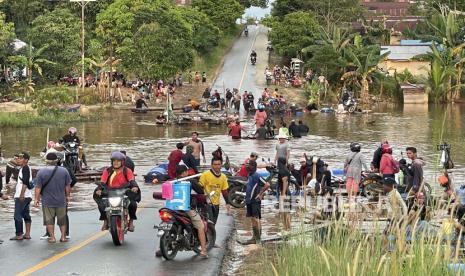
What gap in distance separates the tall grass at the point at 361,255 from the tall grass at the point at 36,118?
34120mm

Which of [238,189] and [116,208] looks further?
[238,189]

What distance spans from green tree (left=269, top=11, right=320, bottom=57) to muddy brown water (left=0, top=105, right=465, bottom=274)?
2195cm

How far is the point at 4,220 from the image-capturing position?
17438mm

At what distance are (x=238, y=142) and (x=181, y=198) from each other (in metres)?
23.2

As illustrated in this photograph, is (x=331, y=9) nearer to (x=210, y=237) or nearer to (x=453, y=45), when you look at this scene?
(x=453, y=45)

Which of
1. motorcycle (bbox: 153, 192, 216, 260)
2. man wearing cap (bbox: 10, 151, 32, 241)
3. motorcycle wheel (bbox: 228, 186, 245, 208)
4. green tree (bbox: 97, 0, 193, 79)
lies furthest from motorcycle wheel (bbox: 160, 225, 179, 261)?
green tree (bbox: 97, 0, 193, 79)

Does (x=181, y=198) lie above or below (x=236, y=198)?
above

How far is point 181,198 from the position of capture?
12.9 m

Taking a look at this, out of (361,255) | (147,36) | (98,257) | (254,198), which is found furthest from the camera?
(147,36)

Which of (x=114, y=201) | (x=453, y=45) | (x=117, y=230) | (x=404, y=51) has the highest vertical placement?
(x=404, y=51)

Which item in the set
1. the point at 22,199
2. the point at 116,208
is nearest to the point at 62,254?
the point at 116,208

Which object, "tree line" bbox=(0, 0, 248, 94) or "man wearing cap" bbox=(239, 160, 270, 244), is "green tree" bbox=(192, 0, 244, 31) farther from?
"man wearing cap" bbox=(239, 160, 270, 244)

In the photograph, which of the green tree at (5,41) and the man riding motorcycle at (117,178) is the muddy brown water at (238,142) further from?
the green tree at (5,41)

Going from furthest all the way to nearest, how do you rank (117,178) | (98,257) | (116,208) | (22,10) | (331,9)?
(331,9)
(22,10)
(117,178)
(116,208)
(98,257)
